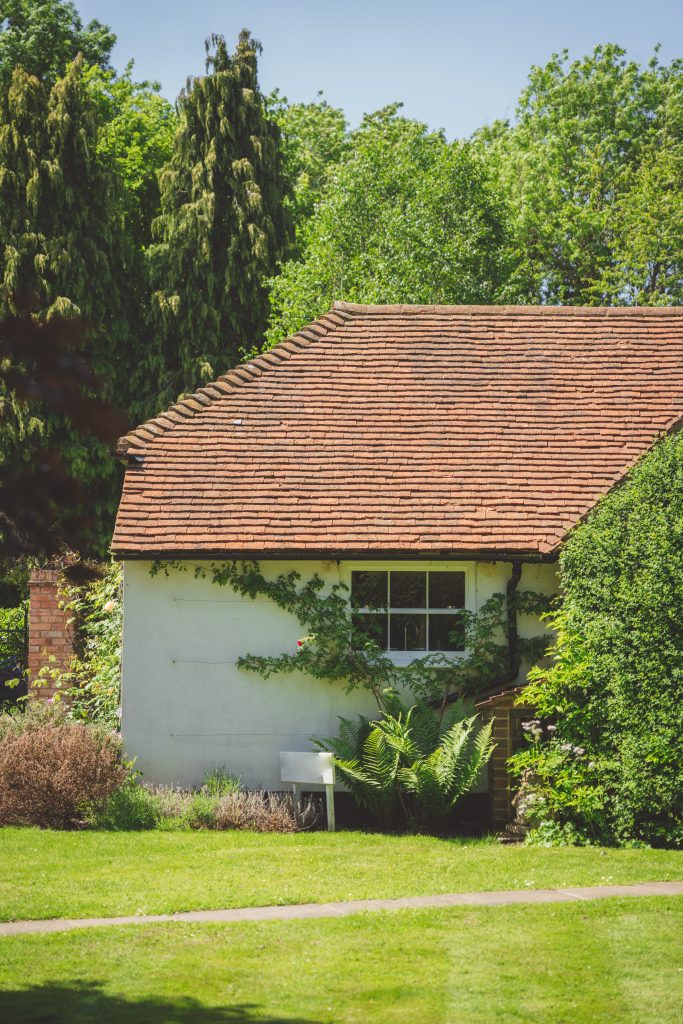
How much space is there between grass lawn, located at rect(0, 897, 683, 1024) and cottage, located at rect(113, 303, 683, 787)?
5.85 m

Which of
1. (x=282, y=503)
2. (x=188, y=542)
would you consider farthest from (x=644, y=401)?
(x=188, y=542)

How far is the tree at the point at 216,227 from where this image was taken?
3095cm

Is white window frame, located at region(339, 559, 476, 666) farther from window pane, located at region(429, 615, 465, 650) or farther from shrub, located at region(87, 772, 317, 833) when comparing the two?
shrub, located at region(87, 772, 317, 833)

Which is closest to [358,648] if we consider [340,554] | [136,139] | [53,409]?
[340,554]

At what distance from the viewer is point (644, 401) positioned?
653 inches

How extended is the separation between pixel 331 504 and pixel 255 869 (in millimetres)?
5396

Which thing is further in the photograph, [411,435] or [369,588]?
[411,435]

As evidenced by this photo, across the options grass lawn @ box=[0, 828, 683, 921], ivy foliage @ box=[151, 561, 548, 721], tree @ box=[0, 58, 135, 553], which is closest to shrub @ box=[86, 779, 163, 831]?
grass lawn @ box=[0, 828, 683, 921]

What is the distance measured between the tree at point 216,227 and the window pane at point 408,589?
16630 mm

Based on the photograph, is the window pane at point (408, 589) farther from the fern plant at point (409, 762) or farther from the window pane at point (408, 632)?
the fern plant at point (409, 762)

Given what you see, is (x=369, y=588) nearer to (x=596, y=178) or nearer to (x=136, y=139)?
(x=136, y=139)

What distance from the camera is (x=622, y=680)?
1130cm

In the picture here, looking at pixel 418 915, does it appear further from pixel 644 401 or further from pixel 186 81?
pixel 186 81

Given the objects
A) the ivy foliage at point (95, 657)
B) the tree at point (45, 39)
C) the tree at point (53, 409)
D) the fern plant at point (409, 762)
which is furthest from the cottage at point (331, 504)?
the tree at point (45, 39)
